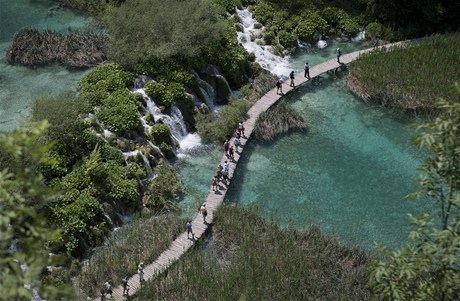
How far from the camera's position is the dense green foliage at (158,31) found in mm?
34094

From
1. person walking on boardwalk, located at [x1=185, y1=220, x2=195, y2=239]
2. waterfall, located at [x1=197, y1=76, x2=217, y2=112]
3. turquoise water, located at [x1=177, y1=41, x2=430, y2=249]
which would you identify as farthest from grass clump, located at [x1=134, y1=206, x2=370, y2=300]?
waterfall, located at [x1=197, y1=76, x2=217, y2=112]

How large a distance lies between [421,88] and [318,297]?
16.7 m

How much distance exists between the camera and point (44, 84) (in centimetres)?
3475

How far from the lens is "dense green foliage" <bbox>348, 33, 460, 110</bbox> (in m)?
34.2

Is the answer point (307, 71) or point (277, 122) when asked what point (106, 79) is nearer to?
point (277, 122)

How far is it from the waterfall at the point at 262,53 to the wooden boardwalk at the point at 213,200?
176 centimetres

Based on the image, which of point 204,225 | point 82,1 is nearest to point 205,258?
point 204,225

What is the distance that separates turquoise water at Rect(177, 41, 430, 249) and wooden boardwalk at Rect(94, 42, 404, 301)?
26.8 inches

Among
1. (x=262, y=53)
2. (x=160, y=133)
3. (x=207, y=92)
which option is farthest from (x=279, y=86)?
(x=160, y=133)

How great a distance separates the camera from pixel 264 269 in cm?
2338

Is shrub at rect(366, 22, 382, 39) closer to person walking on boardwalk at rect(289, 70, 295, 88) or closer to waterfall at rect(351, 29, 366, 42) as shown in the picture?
waterfall at rect(351, 29, 366, 42)

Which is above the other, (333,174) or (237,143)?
(237,143)

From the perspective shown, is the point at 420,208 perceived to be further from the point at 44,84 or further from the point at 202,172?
the point at 44,84

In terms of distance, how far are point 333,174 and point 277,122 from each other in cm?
479
